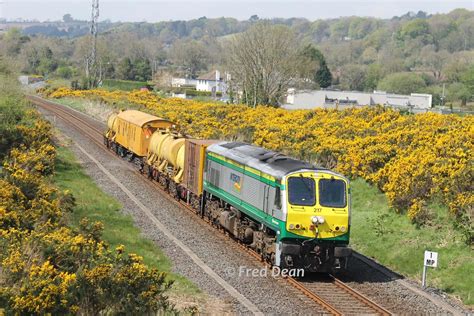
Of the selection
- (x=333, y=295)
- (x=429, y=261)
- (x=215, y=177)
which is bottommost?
(x=333, y=295)

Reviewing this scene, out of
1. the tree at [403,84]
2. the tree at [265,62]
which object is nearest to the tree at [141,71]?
the tree at [403,84]

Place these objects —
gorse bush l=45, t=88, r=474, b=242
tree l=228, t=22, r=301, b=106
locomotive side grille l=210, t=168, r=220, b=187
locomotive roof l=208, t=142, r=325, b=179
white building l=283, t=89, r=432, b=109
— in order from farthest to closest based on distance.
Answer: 1. white building l=283, t=89, r=432, b=109
2. tree l=228, t=22, r=301, b=106
3. locomotive side grille l=210, t=168, r=220, b=187
4. gorse bush l=45, t=88, r=474, b=242
5. locomotive roof l=208, t=142, r=325, b=179

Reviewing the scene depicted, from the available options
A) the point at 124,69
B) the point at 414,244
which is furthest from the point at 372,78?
the point at 414,244

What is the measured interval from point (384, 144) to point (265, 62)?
3858 centimetres

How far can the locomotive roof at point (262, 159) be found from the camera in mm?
21047

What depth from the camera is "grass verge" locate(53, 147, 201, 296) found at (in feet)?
67.8

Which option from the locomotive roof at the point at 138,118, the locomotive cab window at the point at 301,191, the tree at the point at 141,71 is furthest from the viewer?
the tree at the point at 141,71

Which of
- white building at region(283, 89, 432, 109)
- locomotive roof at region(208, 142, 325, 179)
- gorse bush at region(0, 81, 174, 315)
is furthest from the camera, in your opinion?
white building at region(283, 89, 432, 109)

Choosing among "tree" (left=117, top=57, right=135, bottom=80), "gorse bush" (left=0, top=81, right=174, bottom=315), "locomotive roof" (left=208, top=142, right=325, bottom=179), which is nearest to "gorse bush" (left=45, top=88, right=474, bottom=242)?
"locomotive roof" (left=208, top=142, right=325, bottom=179)

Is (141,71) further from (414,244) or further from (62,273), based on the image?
(62,273)

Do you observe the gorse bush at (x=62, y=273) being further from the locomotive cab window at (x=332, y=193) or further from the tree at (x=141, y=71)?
the tree at (x=141, y=71)

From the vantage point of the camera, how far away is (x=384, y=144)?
3209 cm

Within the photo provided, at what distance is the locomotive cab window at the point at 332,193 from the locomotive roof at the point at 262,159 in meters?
0.62

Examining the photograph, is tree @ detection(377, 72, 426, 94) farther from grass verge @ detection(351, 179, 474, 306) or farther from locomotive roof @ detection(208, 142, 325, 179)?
locomotive roof @ detection(208, 142, 325, 179)
